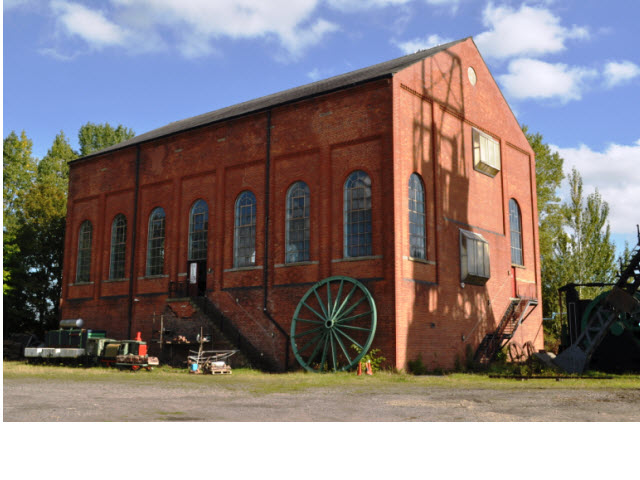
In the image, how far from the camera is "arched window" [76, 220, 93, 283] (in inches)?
1244

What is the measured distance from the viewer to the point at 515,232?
28750 millimetres

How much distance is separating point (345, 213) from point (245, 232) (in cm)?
499

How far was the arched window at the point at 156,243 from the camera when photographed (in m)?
28.4

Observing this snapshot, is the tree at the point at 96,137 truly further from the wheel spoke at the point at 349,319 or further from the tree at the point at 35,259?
the wheel spoke at the point at 349,319

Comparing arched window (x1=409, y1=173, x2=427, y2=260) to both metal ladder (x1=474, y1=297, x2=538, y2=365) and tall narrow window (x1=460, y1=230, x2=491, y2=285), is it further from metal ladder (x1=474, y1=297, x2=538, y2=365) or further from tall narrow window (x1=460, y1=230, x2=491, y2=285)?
metal ladder (x1=474, y1=297, x2=538, y2=365)

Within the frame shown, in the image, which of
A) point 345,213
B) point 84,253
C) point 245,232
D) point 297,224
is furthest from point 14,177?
point 345,213

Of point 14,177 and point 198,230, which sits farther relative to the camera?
point 14,177

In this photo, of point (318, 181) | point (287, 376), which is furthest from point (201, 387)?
point (318, 181)

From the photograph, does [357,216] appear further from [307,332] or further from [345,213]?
[307,332]

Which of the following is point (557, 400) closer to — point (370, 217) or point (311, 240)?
point (370, 217)

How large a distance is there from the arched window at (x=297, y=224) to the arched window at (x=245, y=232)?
1.84 metres

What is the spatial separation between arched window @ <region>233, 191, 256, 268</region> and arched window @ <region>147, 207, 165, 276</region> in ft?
15.0

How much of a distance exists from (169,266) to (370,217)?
1029 cm

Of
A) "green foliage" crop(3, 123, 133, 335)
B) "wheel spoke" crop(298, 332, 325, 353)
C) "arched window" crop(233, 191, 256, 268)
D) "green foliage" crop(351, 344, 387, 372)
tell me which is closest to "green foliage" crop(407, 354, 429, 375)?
"green foliage" crop(351, 344, 387, 372)
